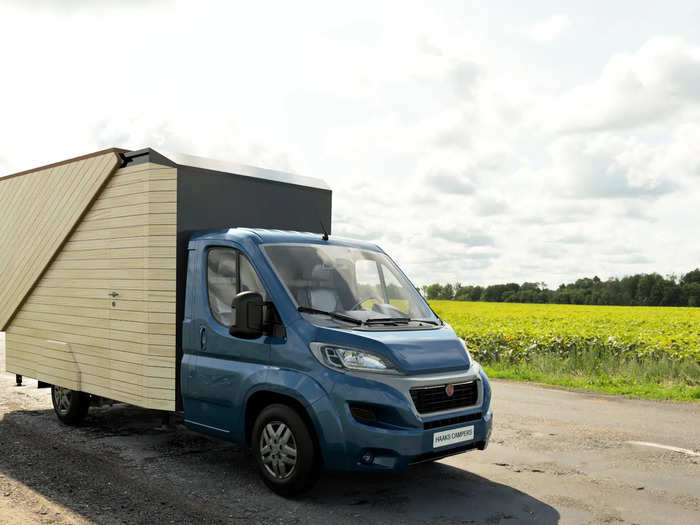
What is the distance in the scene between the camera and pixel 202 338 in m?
6.16

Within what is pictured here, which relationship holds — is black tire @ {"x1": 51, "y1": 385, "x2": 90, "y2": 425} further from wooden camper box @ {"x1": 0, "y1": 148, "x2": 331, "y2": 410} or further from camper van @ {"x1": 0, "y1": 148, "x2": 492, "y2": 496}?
wooden camper box @ {"x1": 0, "y1": 148, "x2": 331, "y2": 410}

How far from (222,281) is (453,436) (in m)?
2.45

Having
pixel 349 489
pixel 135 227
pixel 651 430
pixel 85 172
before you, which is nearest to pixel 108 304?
pixel 135 227

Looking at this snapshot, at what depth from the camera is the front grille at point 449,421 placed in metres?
5.09

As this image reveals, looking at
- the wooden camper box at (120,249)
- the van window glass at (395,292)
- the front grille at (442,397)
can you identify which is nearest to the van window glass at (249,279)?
the wooden camper box at (120,249)

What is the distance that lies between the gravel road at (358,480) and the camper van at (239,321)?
403 mm

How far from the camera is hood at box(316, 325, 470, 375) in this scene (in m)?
5.12

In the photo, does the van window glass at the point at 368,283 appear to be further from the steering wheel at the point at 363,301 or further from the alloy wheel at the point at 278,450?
the alloy wheel at the point at 278,450

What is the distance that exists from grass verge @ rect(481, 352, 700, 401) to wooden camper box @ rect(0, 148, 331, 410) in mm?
6772

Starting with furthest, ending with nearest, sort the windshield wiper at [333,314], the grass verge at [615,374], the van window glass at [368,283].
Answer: the grass verge at [615,374], the van window glass at [368,283], the windshield wiper at [333,314]

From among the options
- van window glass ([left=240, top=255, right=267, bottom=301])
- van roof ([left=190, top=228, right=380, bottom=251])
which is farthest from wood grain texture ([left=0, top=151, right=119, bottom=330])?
van window glass ([left=240, top=255, right=267, bottom=301])

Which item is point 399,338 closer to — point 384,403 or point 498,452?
point 384,403

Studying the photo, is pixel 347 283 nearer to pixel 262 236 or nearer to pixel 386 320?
pixel 386 320

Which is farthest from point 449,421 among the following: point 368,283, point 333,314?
point 368,283
